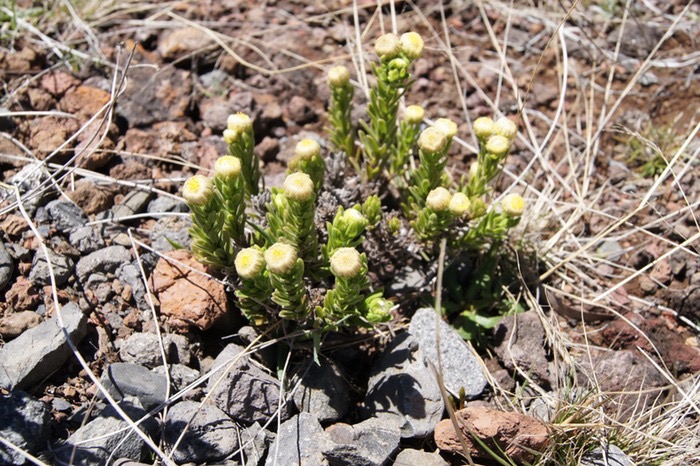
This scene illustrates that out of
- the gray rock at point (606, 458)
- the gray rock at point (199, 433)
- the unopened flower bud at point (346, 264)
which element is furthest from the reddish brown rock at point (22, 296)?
the gray rock at point (606, 458)

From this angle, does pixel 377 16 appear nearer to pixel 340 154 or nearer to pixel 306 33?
pixel 306 33

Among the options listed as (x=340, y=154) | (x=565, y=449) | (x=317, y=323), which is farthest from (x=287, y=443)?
(x=340, y=154)

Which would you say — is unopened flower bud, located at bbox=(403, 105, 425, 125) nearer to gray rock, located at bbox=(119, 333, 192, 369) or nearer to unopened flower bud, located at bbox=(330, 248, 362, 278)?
unopened flower bud, located at bbox=(330, 248, 362, 278)

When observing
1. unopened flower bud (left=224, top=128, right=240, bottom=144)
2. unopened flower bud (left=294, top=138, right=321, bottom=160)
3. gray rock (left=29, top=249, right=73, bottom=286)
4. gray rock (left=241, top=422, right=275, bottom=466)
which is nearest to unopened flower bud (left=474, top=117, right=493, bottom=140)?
unopened flower bud (left=294, top=138, right=321, bottom=160)

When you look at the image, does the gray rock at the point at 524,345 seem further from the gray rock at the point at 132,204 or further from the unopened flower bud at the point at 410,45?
the gray rock at the point at 132,204

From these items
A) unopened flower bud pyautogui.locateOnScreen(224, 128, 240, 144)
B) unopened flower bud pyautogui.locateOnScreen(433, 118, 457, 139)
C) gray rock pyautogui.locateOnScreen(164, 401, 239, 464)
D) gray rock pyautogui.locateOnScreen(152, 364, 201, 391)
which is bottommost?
gray rock pyautogui.locateOnScreen(164, 401, 239, 464)

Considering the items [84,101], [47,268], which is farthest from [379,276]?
[84,101]
